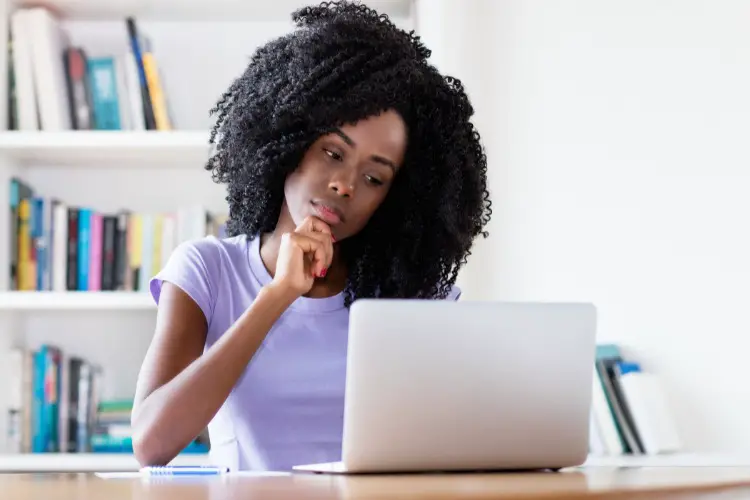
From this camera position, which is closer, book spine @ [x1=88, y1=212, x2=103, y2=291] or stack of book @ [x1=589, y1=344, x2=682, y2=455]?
stack of book @ [x1=589, y1=344, x2=682, y2=455]

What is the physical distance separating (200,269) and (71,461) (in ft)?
3.70

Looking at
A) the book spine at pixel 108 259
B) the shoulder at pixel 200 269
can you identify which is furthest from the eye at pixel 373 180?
the book spine at pixel 108 259

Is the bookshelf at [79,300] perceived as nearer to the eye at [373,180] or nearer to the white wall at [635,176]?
the white wall at [635,176]

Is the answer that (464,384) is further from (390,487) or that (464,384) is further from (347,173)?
(347,173)

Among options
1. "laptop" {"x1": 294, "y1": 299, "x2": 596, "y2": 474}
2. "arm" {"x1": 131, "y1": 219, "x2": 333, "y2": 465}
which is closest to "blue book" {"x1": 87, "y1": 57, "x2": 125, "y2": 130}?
"arm" {"x1": 131, "y1": 219, "x2": 333, "y2": 465}

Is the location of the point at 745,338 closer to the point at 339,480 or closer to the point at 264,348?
the point at 264,348

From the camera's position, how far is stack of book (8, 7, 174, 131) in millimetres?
2562

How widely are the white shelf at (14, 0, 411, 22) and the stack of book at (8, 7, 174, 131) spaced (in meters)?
0.08

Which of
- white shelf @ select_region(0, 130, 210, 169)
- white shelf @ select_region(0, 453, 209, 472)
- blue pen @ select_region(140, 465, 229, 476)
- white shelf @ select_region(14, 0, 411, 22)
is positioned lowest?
white shelf @ select_region(0, 453, 209, 472)

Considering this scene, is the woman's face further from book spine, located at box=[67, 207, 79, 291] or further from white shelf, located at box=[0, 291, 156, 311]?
book spine, located at box=[67, 207, 79, 291]

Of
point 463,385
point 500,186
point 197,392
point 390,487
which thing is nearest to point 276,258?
point 197,392

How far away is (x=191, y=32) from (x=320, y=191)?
140 cm

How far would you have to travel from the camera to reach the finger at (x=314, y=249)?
1.43m

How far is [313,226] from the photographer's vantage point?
152cm
